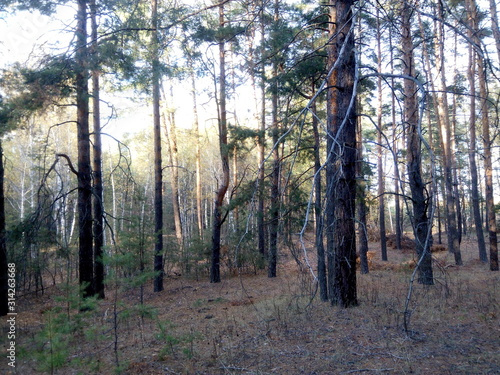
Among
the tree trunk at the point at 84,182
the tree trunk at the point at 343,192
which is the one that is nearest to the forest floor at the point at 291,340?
the tree trunk at the point at 343,192

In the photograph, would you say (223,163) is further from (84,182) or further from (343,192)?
(343,192)

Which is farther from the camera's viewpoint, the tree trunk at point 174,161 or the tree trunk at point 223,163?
the tree trunk at point 174,161

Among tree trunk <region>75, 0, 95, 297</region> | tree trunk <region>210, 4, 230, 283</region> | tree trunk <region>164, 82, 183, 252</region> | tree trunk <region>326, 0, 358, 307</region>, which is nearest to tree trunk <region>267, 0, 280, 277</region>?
tree trunk <region>326, 0, 358, 307</region>

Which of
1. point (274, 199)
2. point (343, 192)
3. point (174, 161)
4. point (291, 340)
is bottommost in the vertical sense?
point (291, 340)

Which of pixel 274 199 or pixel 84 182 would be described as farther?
pixel 274 199

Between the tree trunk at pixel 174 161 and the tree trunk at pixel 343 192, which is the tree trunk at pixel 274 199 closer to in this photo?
the tree trunk at pixel 343 192

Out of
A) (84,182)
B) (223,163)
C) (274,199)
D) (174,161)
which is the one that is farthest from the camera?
(174,161)

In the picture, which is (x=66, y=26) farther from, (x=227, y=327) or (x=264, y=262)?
(x=264, y=262)

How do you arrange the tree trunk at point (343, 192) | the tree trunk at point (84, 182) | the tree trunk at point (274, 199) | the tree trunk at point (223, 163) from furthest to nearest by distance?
the tree trunk at point (223, 163), the tree trunk at point (84, 182), the tree trunk at point (274, 199), the tree trunk at point (343, 192)

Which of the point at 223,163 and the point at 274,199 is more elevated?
the point at 223,163

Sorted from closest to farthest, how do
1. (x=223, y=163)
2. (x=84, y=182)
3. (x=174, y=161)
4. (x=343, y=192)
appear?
(x=343, y=192)
(x=84, y=182)
(x=223, y=163)
(x=174, y=161)

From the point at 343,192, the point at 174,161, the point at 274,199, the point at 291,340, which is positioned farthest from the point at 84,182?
the point at 174,161

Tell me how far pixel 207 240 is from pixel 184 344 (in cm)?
1093

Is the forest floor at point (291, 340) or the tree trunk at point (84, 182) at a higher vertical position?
the tree trunk at point (84, 182)
